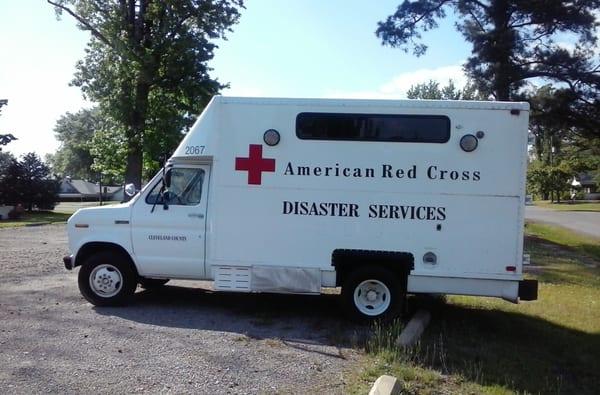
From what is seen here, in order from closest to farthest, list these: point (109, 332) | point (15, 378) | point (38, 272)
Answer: point (15, 378)
point (109, 332)
point (38, 272)

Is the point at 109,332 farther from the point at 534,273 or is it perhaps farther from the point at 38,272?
the point at 534,273

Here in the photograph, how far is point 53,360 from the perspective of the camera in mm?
6090

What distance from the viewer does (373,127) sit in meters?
7.86

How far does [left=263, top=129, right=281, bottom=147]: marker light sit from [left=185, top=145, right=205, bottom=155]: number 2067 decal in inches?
36.2

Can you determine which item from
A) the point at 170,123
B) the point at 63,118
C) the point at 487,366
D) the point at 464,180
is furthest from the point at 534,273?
the point at 63,118

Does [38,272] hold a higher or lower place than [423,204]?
lower

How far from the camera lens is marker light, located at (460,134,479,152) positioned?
7660mm

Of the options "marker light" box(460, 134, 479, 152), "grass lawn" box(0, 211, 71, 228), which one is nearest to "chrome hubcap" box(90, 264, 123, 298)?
"marker light" box(460, 134, 479, 152)

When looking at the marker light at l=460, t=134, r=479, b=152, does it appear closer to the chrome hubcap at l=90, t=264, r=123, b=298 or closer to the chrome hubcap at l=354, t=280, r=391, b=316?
the chrome hubcap at l=354, t=280, r=391, b=316

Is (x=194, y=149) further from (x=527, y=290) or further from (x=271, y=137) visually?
(x=527, y=290)

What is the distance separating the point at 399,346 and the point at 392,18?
701 inches

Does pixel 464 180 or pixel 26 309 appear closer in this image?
pixel 464 180

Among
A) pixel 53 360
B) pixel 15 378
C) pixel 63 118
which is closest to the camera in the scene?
pixel 15 378

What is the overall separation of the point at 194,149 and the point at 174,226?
1114 millimetres
